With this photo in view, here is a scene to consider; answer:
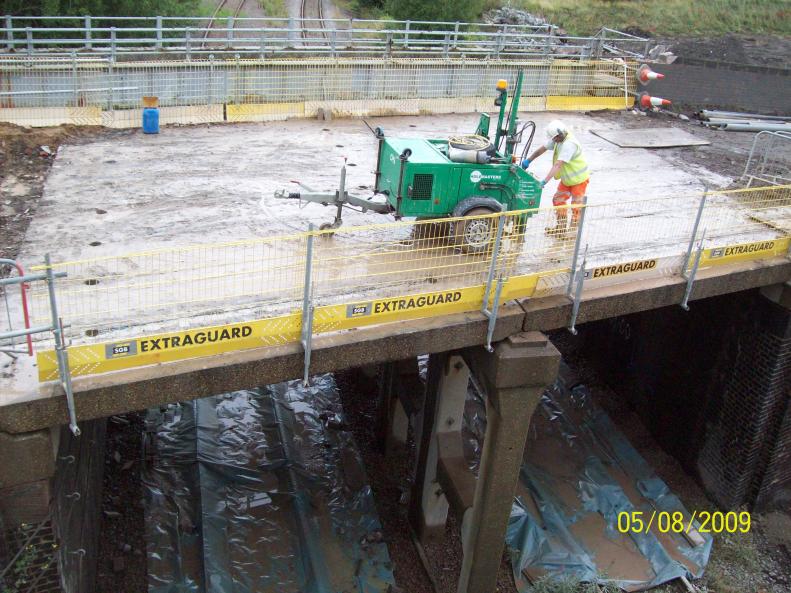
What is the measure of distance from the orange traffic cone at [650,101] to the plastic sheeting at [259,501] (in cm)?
1096

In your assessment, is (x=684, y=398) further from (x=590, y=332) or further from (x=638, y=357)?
(x=590, y=332)

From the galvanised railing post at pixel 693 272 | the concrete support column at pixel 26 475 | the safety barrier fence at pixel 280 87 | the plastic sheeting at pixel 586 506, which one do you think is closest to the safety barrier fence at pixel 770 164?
the safety barrier fence at pixel 280 87

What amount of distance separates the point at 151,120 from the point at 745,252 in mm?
10304

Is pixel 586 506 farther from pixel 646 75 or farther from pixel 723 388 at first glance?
pixel 646 75

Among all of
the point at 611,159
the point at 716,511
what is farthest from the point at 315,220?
the point at 716,511

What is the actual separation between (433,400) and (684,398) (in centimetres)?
528

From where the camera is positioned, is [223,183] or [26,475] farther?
[223,183]

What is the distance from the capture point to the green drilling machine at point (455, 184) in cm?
953

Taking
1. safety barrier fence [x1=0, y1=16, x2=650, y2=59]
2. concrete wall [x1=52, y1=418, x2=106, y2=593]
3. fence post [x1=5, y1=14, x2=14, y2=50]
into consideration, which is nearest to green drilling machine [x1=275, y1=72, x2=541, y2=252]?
concrete wall [x1=52, y1=418, x2=106, y2=593]

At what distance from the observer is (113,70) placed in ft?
48.2
